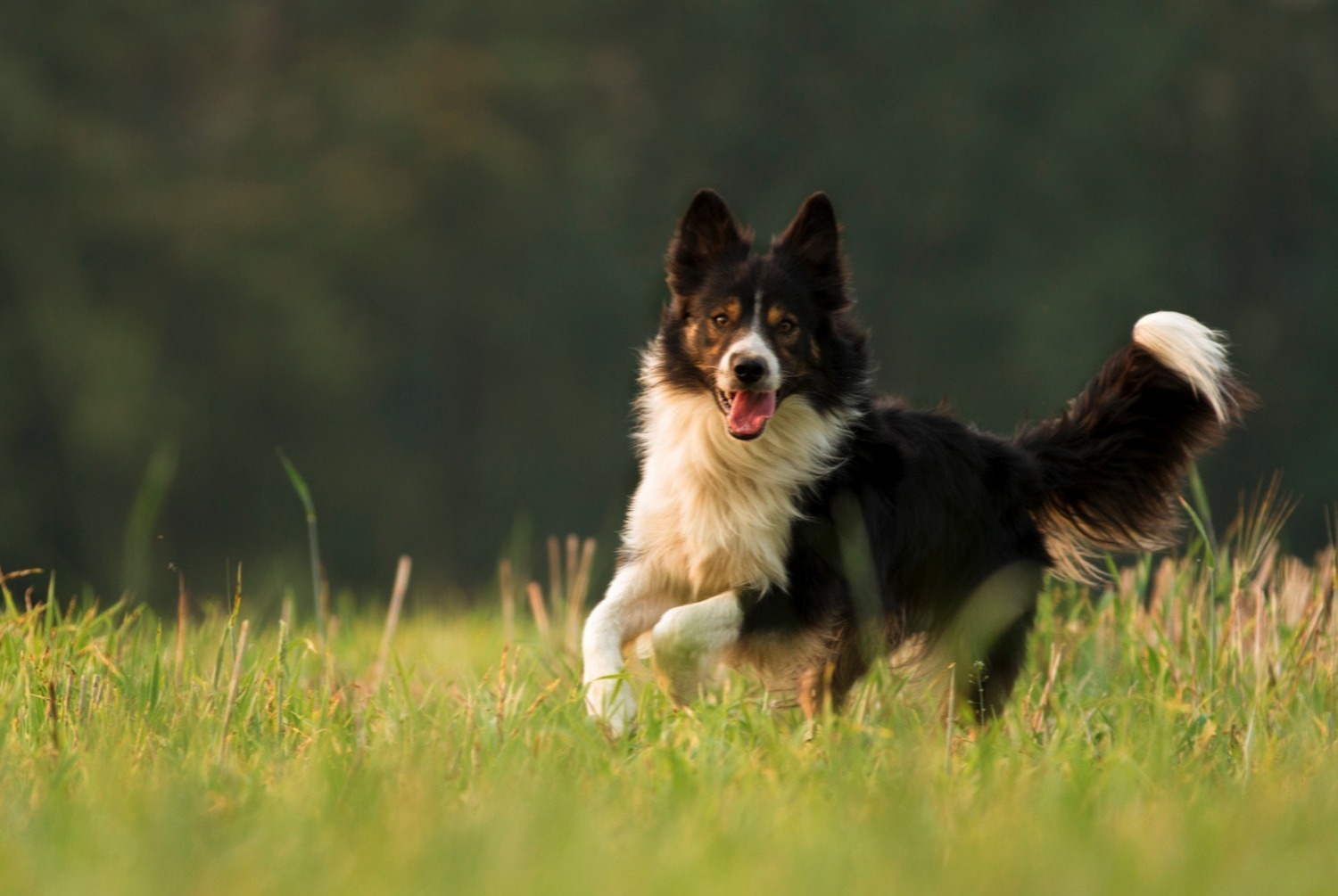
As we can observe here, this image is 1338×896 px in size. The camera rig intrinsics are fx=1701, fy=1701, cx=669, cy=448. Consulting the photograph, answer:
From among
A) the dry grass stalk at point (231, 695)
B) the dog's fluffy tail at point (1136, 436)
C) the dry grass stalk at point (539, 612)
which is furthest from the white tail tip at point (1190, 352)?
the dry grass stalk at point (231, 695)

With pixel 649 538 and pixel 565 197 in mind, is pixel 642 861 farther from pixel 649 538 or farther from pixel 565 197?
pixel 565 197

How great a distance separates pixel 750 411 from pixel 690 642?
0.72m

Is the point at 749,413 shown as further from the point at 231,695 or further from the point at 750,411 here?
the point at 231,695

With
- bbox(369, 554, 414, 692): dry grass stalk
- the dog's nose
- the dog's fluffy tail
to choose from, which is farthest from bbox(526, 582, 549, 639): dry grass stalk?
the dog's fluffy tail

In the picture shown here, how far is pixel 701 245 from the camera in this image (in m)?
5.35

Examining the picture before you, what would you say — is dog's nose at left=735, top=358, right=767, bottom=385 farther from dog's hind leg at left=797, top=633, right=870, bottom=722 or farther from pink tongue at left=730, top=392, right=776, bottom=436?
dog's hind leg at left=797, top=633, right=870, bottom=722

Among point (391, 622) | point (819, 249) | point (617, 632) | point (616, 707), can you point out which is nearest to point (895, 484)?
point (819, 249)

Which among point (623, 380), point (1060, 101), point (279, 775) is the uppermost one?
point (1060, 101)

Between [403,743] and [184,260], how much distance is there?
20.5m

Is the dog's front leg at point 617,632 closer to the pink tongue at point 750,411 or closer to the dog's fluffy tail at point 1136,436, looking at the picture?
the pink tongue at point 750,411

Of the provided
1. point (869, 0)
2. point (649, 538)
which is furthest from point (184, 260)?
point (649, 538)

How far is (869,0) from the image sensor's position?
27.6 meters

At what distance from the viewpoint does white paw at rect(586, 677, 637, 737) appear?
4230 mm

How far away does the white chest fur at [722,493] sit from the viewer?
16.3ft
